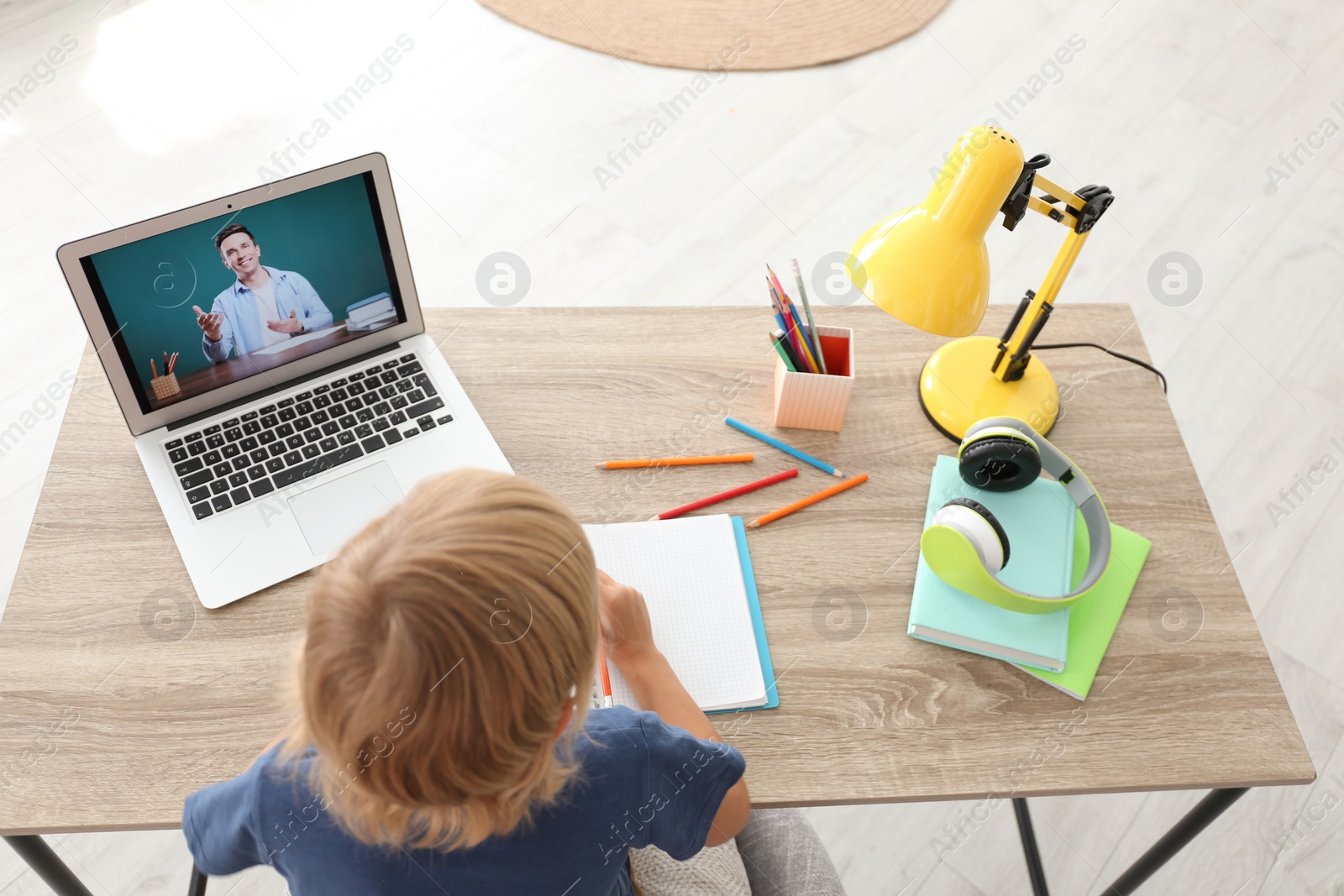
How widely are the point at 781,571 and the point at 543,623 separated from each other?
44 centimetres

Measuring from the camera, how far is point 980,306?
1.01 m

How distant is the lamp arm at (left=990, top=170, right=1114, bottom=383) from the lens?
3.21 feet

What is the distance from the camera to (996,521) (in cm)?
104

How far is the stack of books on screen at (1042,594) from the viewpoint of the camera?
3.33 ft

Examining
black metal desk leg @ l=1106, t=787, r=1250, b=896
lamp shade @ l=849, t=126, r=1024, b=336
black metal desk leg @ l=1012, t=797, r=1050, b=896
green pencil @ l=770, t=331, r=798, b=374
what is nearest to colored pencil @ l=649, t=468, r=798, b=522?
green pencil @ l=770, t=331, r=798, b=374

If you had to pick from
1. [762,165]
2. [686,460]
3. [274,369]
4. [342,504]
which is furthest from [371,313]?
[762,165]

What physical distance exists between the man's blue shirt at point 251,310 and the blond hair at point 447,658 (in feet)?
1.55

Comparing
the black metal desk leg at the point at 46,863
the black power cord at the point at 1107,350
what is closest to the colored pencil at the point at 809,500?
the black power cord at the point at 1107,350

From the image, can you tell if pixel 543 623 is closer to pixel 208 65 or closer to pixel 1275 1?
pixel 208 65

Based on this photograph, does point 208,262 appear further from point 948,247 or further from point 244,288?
point 948,247

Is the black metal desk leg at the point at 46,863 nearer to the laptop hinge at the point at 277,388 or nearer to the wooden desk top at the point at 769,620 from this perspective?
the wooden desk top at the point at 769,620

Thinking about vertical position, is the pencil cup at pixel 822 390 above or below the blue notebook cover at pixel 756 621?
above

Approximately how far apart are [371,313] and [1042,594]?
83 centimetres

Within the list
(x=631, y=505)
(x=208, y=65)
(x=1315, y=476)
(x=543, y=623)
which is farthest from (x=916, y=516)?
(x=208, y=65)
